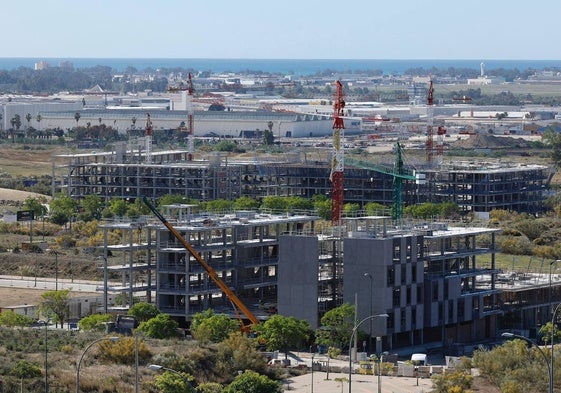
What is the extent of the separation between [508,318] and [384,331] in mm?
10072

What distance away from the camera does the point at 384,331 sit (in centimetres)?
6850

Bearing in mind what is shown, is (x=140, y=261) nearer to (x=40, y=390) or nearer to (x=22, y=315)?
(x=22, y=315)

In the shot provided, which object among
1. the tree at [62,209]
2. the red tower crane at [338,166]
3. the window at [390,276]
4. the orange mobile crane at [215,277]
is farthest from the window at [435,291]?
the tree at [62,209]

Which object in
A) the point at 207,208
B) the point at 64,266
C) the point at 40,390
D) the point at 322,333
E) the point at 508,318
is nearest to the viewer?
the point at 40,390

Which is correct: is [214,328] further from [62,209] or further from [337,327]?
[62,209]

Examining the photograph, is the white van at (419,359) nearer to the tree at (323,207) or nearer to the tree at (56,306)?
the tree at (56,306)

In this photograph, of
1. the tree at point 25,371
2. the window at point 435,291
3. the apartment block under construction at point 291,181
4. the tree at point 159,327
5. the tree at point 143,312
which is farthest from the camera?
the apartment block under construction at point 291,181

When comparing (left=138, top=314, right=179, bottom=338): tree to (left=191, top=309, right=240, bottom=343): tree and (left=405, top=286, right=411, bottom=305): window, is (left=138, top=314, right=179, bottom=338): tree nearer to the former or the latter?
(left=191, top=309, right=240, bottom=343): tree

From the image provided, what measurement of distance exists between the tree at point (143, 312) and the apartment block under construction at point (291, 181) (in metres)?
56.1

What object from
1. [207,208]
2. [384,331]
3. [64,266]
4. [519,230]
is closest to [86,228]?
[207,208]

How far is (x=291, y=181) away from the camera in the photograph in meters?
133

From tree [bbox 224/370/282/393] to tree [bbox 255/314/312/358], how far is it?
36.8 ft

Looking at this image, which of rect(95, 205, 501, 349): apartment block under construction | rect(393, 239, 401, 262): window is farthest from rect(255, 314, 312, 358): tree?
rect(393, 239, 401, 262): window

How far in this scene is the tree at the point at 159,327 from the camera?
2571 inches
